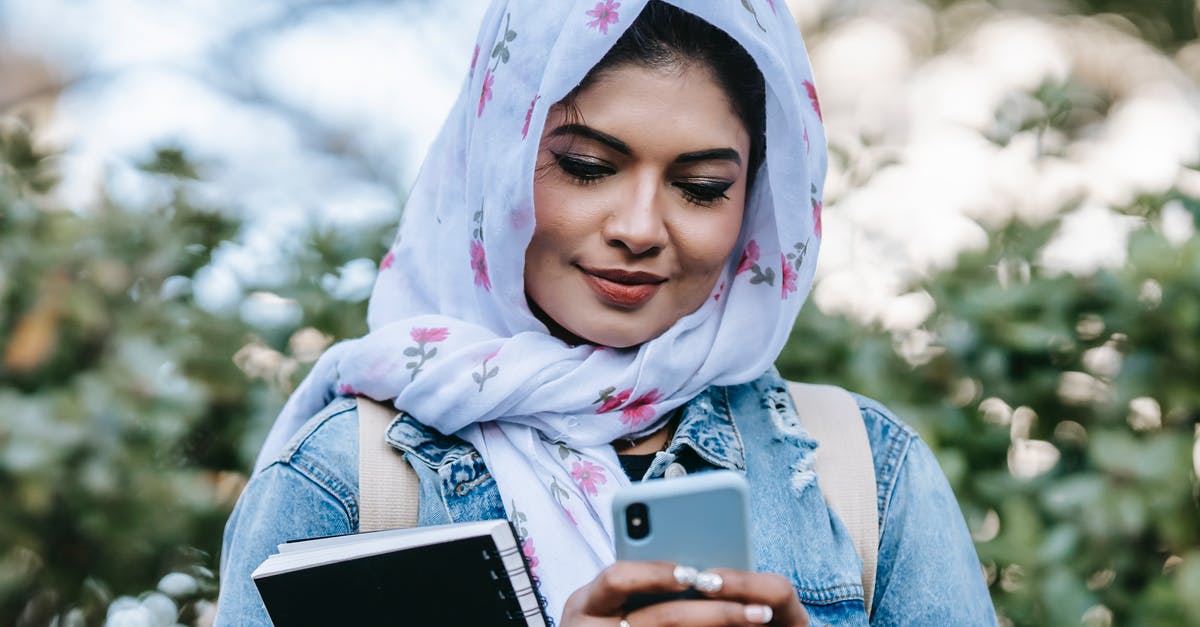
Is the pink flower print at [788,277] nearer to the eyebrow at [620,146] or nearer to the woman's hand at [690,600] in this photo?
the eyebrow at [620,146]

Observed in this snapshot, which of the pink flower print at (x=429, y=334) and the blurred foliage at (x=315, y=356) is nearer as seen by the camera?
the pink flower print at (x=429, y=334)

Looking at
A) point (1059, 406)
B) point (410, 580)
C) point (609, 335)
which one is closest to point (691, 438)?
point (609, 335)

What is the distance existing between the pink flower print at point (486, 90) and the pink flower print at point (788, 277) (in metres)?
0.46

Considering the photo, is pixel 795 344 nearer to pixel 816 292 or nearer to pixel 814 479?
pixel 816 292

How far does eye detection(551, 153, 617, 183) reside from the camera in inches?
61.1

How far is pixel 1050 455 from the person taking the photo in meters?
2.41

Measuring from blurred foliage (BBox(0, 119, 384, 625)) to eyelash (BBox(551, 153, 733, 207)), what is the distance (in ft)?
3.62

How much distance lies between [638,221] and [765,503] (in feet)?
1.36

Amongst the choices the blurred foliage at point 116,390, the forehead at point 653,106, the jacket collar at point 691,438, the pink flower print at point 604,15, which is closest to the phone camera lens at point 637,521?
the jacket collar at point 691,438

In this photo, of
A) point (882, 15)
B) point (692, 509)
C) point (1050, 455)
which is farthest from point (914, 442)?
point (882, 15)

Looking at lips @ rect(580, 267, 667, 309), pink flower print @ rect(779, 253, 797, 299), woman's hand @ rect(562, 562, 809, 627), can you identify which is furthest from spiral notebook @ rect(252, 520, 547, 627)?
pink flower print @ rect(779, 253, 797, 299)

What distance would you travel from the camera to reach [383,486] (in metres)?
1.53

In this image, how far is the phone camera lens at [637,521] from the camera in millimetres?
1203

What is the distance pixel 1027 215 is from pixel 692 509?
1677 mm
